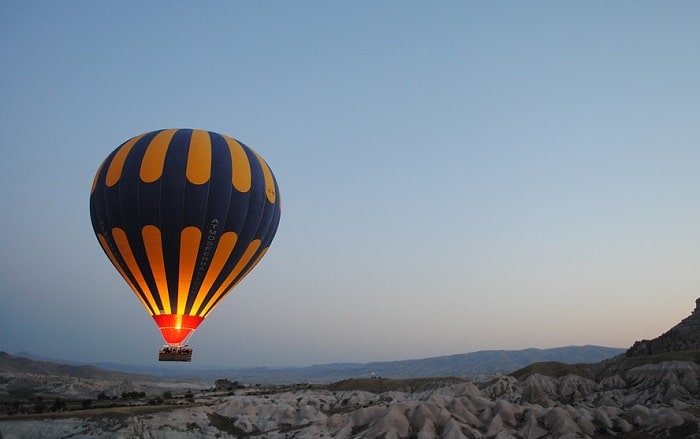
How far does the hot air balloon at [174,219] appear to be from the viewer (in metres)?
38.1

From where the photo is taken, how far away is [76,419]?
1478 inches

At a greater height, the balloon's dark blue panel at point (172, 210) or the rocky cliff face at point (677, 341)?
the balloon's dark blue panel at point (172, 210)

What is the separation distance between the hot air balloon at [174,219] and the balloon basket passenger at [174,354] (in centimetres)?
7

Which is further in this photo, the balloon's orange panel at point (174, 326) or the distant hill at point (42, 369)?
the distant hill at point (42, 369)

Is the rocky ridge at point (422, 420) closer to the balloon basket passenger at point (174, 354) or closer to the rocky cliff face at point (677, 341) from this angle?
the balloon basket passenger at point (174, 354)

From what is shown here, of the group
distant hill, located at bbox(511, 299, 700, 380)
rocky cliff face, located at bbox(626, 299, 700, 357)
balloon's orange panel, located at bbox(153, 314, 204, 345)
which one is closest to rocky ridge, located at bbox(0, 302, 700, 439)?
distant hill, located at bbox(511, 299, 700, 380)

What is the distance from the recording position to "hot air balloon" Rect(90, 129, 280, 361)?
38.1 m

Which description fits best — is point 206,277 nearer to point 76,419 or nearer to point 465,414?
point 76,419

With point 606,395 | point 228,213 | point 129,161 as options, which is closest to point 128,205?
point 129,161

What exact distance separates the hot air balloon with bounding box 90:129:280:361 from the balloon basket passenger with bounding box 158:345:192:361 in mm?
71

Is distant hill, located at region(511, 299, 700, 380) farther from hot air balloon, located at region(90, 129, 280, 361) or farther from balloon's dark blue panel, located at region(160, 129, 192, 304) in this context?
balloon's dark blue panel, located at region(160, 129, 192, 304)

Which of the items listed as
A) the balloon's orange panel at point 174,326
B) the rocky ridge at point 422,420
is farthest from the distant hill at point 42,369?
the balloon's orange panel at point 174,326

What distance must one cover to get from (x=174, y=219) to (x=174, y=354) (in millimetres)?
9893

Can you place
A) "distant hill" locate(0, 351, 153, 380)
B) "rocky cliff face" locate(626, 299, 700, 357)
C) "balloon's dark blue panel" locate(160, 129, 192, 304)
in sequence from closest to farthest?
1. "balloon's dark blue panel" locate(160, 129, 192, 304)
2. "rocky cliff face" locate(626, 299, 700, 357)
3. "distant hill" locate(0, 351, 153, 380)
